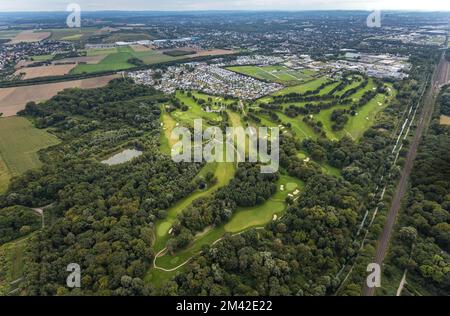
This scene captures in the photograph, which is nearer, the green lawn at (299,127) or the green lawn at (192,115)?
the green lawn at (299,127)

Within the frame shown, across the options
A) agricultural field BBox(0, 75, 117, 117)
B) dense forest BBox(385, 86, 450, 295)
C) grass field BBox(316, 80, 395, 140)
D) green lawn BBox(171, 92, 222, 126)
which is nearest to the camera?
dense forest BBox(385, 86, 450, 295)

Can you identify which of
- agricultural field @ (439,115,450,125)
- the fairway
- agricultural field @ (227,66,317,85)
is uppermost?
agricultural field @ (227,66,317,85)

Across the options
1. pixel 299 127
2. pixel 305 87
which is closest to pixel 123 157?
pixel 299 127

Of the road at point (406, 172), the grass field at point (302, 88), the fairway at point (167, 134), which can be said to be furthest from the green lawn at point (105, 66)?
the road at point (406, 172)

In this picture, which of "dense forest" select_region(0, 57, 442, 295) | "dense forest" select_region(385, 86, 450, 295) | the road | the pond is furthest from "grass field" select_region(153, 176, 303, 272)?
the pond

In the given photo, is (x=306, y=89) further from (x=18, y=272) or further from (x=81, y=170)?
(x=18, y=272)

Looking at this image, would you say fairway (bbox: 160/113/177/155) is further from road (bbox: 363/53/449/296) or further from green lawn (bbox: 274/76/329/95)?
road (bbox: 363/53/449/296)

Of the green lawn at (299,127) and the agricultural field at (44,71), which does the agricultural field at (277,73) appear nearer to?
the green lawn at (299,127)

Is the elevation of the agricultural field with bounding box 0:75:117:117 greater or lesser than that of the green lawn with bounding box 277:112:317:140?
greater
